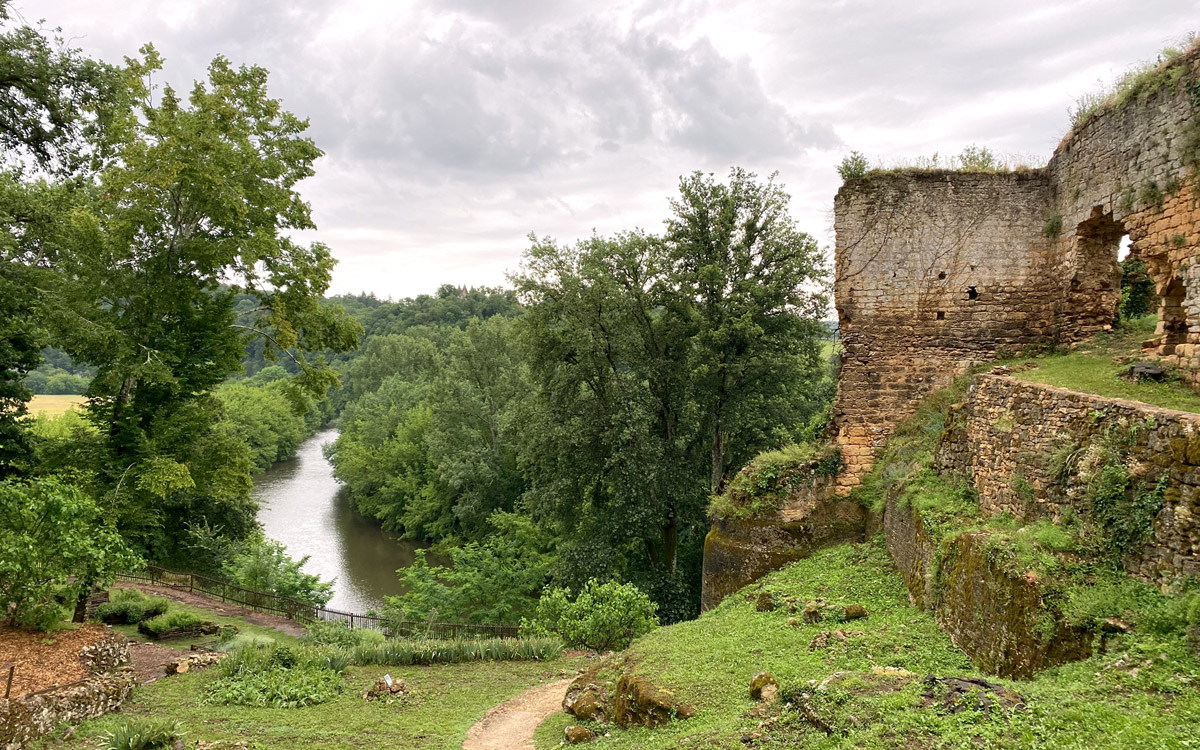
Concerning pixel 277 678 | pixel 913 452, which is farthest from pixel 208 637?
pixel 913 452

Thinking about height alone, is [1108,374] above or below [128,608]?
above

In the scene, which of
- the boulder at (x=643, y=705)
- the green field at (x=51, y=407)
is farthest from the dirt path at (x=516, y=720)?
the green field at (x=51, y=407)

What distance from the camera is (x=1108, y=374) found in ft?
24.9

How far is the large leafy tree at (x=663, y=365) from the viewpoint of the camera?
1689 centimetres

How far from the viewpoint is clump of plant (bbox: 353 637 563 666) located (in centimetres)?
1247

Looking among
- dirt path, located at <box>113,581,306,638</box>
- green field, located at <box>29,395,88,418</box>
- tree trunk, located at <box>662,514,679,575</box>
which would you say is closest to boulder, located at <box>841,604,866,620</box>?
tree trunk, located at <box>662,514,679,575</box>

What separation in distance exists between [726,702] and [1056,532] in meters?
3.42

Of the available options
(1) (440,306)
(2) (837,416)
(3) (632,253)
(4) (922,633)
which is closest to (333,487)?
(3) (632,253)

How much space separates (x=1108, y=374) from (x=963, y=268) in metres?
3.51

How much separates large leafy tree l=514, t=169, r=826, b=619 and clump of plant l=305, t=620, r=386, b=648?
17.0ft

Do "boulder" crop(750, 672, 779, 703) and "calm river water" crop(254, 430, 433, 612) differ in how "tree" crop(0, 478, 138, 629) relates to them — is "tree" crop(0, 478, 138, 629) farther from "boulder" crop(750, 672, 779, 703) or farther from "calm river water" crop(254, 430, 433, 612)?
"calm river water" crop(254, 430, 433, 612)

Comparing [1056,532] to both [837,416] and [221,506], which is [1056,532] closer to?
[837,416]

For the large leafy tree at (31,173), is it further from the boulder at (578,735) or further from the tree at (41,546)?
the boulder at (578,735)

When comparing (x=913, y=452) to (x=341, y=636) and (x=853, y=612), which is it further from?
(x=341, y=636)
